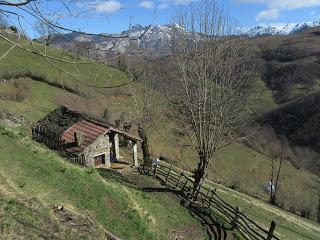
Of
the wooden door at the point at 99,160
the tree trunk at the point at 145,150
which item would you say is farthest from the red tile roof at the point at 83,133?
the tree trunk at the point at 145,150

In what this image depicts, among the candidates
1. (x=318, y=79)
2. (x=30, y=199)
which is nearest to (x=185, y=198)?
(x=30, y=199)

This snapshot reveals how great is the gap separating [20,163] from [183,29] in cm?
980

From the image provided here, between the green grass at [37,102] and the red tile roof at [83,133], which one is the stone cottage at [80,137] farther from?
the green grass at [37,102]

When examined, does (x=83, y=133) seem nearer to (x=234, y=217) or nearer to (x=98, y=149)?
(x=98, y=149)

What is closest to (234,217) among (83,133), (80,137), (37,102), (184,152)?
(80,137)

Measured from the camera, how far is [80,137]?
3266 cm

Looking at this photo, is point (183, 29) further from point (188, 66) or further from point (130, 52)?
point (130, 52)

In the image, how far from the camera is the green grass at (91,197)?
1593 centimetres

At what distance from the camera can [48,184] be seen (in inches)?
680

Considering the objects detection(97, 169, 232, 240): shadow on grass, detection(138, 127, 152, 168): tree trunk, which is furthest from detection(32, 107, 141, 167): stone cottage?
detection(97, 169, 232, 240): shadow on grass

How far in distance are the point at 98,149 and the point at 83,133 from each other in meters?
1.71

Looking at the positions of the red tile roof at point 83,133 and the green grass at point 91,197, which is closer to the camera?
the green grass at point 91,197

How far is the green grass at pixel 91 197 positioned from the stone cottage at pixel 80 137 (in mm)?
8643

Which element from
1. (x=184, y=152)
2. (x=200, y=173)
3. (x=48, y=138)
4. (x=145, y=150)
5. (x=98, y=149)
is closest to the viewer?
(x=200, y=173)
